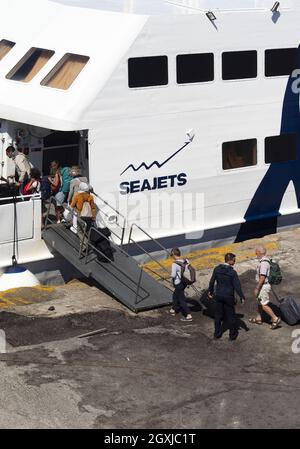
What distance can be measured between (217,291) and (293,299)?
6.80ft

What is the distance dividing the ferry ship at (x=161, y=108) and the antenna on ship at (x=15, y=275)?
104 millimetres

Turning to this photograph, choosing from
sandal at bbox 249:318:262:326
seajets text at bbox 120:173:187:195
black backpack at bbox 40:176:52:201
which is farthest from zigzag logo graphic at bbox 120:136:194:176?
sandal at bbox 249:318:262:326

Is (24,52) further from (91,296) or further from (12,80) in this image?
(91,296)

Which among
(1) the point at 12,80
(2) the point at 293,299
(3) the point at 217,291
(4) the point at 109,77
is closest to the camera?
(3) the point at 217,291

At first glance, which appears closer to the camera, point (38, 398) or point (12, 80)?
point (38, 398)

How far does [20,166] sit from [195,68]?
3.54 metres

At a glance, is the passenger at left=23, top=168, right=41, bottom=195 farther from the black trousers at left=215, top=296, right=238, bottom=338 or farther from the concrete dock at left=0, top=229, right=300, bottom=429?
the black trousers at left=215, top=296, right=238, bottom=338

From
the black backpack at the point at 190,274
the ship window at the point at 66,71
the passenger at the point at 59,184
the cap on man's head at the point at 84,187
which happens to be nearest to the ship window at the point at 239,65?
the ship window at the point at 66,71

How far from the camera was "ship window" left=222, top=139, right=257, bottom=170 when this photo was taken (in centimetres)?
1850

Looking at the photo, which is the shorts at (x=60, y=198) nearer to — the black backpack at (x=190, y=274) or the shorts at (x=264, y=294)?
the black backpack at (x=190, y=274)

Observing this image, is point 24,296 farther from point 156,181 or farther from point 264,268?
point 264,268

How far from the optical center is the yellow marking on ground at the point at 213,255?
17.4 metres
